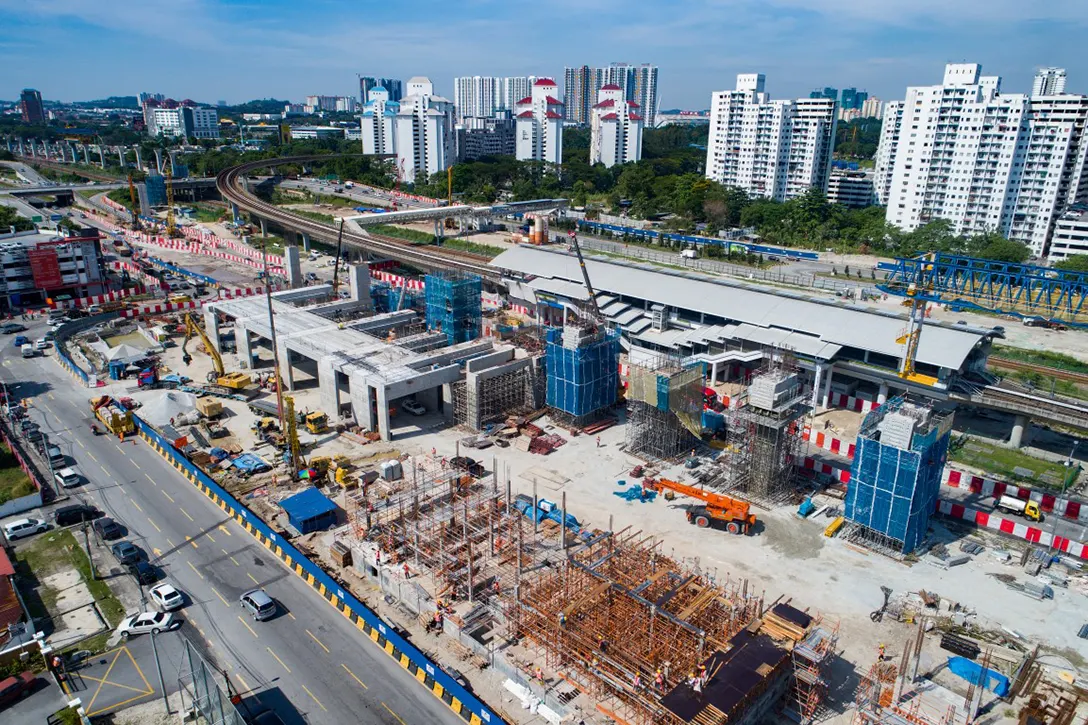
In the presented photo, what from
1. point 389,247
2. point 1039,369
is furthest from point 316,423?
point 1039,369

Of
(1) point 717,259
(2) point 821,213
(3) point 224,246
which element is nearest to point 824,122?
(2) point 821,213

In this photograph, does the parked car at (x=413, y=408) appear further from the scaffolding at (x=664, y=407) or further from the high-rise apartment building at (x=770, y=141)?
the high-rise apartment building at (x=770, y=141)

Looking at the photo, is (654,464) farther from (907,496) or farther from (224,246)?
(224,246)

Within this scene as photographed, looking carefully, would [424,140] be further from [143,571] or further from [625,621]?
[625,621]

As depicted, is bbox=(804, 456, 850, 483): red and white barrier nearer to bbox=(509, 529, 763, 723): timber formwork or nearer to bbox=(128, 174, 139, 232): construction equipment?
bbox=(509, 529, 763, 723): timber formwork

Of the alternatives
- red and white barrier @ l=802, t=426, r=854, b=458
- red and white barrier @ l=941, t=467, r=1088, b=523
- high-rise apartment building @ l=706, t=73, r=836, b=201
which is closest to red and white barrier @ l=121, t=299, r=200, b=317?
red and white barrier @ l=802, t=426, r=854, b=458

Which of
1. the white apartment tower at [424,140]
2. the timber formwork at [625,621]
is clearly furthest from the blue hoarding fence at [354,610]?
the white apartment tower at [424,140]
